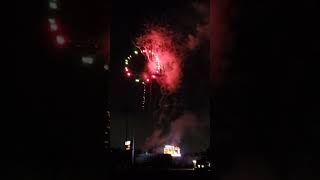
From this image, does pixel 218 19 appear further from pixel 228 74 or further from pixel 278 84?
pixel 278 84

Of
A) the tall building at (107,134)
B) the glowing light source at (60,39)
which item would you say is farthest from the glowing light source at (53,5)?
the tall building at (107,134)

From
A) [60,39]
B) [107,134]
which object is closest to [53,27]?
[60,39]

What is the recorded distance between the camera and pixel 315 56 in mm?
3514


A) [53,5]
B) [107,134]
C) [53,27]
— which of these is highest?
[53,5]

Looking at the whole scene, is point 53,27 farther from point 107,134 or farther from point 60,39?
point 107,134

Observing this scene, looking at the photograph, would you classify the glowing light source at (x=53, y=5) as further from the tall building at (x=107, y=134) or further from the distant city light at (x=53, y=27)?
the tall building at (x=107, y=134)

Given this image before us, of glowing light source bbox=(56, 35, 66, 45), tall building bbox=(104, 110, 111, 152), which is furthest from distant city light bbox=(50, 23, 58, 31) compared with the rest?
tall building bbox=(104, 110, 111, 152)

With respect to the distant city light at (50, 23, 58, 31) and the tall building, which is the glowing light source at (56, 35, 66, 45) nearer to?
the distant city light at (50, 23, 58, 31)

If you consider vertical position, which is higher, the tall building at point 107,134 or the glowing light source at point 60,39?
the glowing light source at point 60,39

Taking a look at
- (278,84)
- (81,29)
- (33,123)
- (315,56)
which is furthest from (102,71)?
(315,56)

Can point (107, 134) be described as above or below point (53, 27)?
below

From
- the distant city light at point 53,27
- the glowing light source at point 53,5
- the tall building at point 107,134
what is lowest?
the tall building at point 107,134

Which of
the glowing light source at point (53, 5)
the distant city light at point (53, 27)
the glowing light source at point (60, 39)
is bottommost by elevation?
the glowing light source at point (60, 39)

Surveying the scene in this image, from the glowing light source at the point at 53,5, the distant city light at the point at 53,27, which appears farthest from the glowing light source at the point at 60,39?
the glowing light source at the point at 53,5
